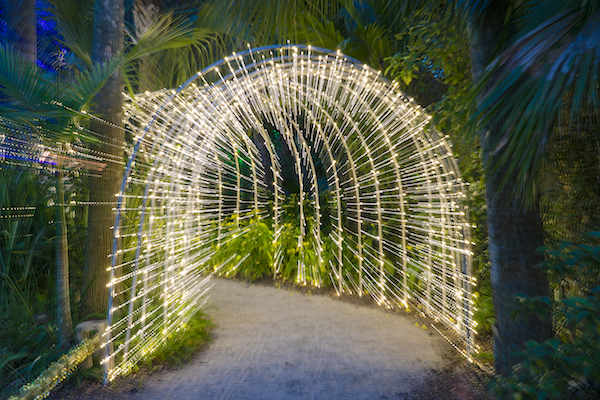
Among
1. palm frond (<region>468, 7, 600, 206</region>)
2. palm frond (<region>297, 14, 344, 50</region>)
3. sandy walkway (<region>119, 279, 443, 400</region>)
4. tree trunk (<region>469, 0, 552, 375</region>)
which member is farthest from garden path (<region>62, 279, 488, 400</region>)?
palm frond (<region>297, 14, 344, 50</region>)

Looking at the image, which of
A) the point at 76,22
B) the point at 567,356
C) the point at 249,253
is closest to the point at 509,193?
the point at 567,356

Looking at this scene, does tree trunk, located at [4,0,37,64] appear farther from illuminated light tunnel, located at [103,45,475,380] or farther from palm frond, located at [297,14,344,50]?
palm frond, located at [297,14,344,50]

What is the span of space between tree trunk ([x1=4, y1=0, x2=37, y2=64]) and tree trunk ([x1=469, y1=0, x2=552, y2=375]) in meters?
4.79

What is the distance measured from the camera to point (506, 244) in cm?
247

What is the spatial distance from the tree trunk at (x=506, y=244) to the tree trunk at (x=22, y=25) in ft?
15.7

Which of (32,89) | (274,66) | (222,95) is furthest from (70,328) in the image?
(274,66)

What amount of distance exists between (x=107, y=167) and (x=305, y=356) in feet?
7.87

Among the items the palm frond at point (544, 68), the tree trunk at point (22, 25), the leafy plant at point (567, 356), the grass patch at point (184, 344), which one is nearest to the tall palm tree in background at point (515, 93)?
the palm frond at point (544, 68)

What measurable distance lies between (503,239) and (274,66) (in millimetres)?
2496

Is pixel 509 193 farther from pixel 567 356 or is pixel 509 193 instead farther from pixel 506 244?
pixel 567 356

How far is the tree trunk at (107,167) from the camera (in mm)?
3432

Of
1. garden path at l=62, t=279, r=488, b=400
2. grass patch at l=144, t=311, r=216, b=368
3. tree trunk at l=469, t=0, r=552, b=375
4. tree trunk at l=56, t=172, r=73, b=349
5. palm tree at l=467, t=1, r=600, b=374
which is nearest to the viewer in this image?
palm tree at l=467, t=1, r=600, b=374

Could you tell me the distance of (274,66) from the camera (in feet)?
12.4

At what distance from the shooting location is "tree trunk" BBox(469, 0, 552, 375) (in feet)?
7.80
